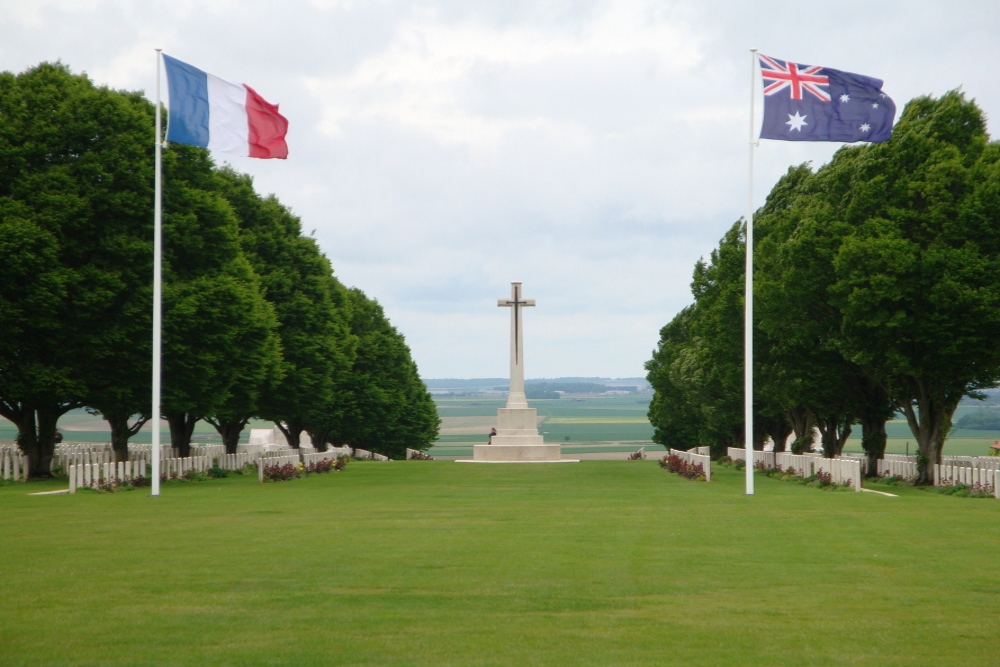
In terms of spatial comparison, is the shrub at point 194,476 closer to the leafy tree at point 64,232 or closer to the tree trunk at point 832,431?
the leafy tree at point 64,232

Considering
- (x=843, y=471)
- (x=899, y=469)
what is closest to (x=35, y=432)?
(x=843, y=471)

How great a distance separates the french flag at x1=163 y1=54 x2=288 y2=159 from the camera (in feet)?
85.1

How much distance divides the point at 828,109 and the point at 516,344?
34887mm

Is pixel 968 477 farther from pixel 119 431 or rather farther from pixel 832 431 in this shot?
pixel 119 431

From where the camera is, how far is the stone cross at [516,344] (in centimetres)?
5888

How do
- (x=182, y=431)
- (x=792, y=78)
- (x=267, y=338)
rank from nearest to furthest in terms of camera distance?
1. (x=792, y=78)
2. (x=267, y=338)
3. (x=182, y=431)

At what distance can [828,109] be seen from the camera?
25938mm

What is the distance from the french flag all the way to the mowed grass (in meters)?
8.42

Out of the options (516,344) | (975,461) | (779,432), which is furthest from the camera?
(779,432)

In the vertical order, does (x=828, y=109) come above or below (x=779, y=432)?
above

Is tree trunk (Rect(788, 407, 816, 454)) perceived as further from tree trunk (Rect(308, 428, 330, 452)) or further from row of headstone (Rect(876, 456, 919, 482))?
tree trunk (Rect(308, 428, 330, 452))

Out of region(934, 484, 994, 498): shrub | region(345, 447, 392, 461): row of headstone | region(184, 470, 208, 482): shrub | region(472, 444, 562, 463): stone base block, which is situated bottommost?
region(345, 447, 392, 461): row of headstone

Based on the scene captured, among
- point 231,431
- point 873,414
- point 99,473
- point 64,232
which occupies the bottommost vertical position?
point 99,473

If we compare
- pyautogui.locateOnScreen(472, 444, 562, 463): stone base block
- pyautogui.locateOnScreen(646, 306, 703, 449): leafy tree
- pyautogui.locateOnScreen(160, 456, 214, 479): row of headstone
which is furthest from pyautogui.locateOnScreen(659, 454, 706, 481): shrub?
pyautogui.locateOnScreen(646, 306, 703, 449): leafy tree
